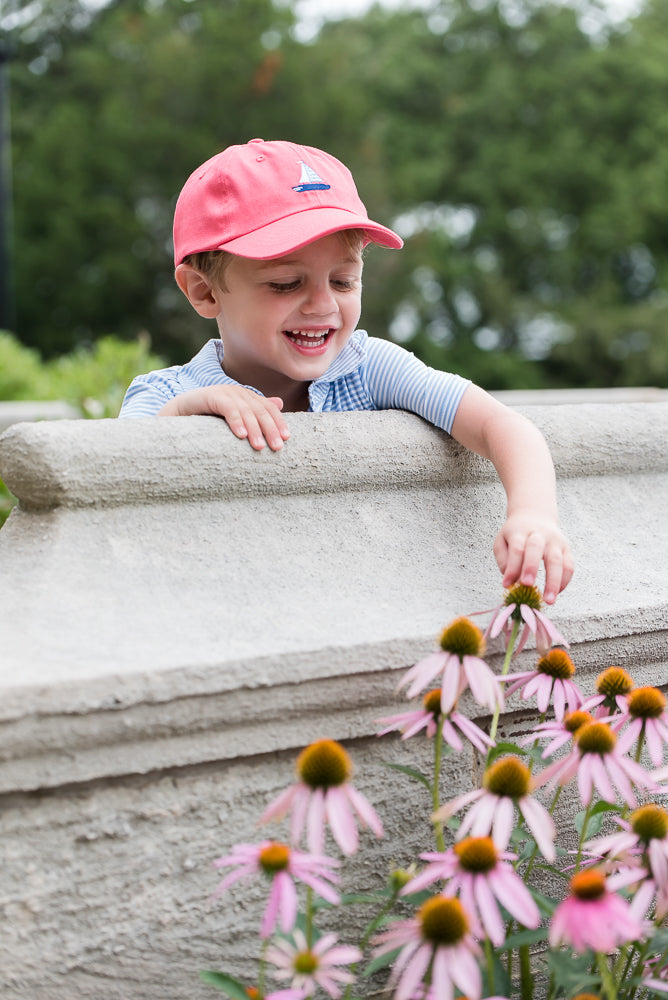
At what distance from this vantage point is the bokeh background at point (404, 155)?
1702cm

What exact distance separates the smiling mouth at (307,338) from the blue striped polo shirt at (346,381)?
0.39 feet

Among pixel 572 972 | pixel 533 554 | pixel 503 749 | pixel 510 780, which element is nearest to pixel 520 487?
pixel 533 554

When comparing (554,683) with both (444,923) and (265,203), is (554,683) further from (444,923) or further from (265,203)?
(265,203)

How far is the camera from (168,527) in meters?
1.46

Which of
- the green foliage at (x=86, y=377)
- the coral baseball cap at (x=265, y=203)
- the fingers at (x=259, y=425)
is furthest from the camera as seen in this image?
the green foliage at (x=86, y=377)

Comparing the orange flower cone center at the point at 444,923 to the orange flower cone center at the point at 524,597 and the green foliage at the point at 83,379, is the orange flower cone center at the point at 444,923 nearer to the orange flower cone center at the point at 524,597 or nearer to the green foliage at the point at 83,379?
the orange flower cone center at the point at 524,597

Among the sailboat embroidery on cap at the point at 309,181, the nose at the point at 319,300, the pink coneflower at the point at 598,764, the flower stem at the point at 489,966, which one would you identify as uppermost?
the sailboat embroidery on cap at the point at 309,181

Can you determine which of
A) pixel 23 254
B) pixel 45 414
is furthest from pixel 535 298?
pixel 45 414

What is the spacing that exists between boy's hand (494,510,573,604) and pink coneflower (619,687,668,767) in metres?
0.26

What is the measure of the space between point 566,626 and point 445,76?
21.0m

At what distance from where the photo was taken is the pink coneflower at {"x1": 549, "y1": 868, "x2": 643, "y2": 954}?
35.7 inches

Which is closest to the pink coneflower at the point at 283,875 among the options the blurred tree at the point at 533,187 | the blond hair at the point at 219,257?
the blond hair at the point at 219,257

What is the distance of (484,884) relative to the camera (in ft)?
3.20

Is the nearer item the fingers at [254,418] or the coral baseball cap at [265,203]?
the fingers at [254,418]
